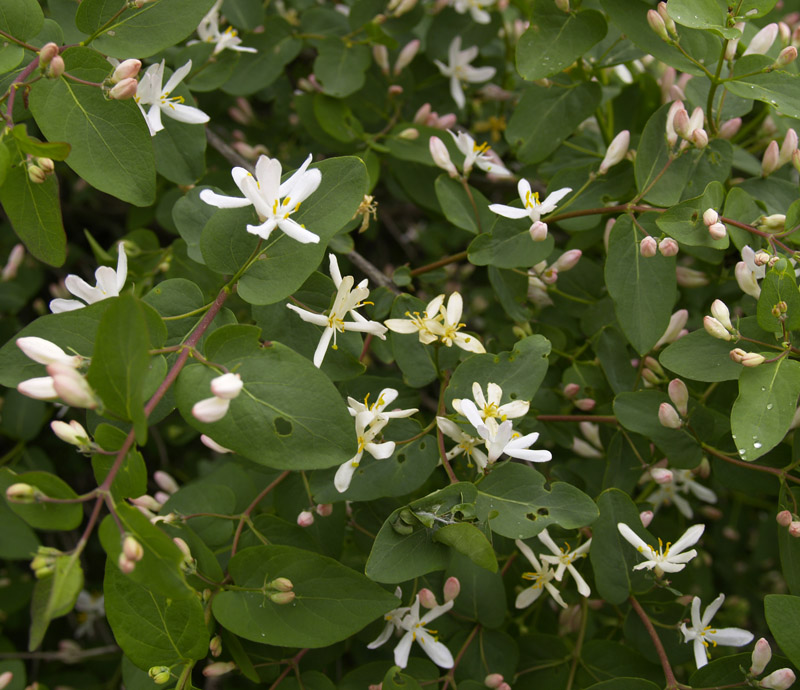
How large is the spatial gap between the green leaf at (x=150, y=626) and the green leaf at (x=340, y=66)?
131cm

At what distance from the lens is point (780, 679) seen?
4.29ft

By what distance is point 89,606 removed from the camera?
2424mm

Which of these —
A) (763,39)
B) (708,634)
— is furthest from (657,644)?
(763,39)

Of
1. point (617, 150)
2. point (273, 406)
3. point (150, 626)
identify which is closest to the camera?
point (273, 406)

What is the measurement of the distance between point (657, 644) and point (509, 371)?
63 centimetres

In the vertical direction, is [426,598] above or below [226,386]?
below

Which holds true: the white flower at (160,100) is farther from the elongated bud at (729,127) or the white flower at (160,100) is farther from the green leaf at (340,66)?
the elongated bud at (729,127)

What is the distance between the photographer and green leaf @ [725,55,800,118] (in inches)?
57.9

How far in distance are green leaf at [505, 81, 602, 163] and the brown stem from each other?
42.6 inches

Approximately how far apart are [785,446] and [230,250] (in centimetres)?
126

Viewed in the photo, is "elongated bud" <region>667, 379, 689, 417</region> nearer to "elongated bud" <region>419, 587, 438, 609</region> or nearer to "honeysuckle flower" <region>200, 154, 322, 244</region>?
"elongated bud" <region>419, 587, 438, 609</region>

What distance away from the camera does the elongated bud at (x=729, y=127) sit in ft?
5.57

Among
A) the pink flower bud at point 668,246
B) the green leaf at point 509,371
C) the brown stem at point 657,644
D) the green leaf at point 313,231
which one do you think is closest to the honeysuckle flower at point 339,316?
the green leaf at point 313,231

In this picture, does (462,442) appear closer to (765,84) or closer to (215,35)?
(765,84)
